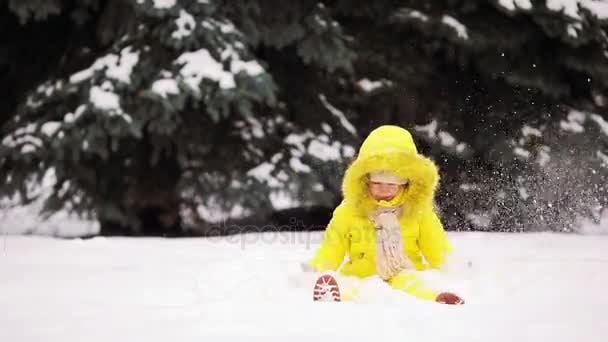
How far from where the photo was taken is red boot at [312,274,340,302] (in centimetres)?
215

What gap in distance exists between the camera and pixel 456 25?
15.7ft

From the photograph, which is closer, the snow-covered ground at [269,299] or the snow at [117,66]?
the snow-covered ground at [269,299]

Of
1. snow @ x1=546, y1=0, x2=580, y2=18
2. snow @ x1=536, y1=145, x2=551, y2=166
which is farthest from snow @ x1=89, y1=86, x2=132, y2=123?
snow @ x1=536, y1=145, x2=551, y2=166

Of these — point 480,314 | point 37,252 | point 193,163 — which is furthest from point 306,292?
point 193,163

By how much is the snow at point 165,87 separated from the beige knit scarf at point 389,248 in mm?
2032

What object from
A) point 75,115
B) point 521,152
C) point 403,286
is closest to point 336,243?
point 403,286

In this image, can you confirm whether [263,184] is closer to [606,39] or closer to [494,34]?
[494,34]

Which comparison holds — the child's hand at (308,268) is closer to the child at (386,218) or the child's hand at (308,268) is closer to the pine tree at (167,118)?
the child at (386,218)

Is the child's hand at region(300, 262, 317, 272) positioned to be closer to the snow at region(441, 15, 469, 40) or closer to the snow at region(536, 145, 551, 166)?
the snow at region(441, 15, 469, 40)

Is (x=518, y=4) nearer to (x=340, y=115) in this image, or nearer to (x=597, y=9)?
(x=597, y=9)

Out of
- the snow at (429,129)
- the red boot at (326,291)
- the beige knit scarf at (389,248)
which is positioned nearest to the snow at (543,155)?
the snow at (429,129)

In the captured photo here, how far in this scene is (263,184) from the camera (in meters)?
4.62

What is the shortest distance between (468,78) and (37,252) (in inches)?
146

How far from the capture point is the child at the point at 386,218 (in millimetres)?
2562
